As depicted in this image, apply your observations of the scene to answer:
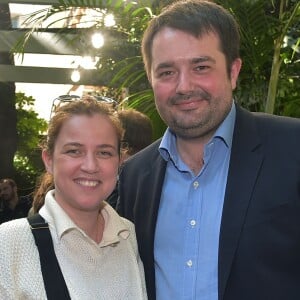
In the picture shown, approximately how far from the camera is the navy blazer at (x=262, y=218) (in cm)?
194

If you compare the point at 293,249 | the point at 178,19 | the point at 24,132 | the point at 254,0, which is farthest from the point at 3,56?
the point at 293,249

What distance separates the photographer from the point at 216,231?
2.02 m

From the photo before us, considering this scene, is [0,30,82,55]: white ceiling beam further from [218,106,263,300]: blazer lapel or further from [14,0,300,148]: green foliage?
[218,106,263,300]: blazer lapel

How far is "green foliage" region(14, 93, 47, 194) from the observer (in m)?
8.40

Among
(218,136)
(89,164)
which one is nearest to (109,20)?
(218,136)

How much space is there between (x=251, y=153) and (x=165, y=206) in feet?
1.28

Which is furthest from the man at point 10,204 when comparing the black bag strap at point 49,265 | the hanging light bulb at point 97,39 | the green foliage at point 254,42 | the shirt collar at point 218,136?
the black bag strap at point 49,265

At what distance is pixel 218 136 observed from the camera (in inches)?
83.6

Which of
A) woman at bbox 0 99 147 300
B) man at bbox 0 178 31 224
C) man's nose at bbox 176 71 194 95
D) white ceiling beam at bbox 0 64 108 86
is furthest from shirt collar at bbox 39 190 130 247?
white ceiling beam at bbox 0 64 108 86

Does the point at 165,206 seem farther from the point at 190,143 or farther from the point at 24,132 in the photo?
the point at 24,132

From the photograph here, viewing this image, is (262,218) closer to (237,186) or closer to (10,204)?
(237,186)

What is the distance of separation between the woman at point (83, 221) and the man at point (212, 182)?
0.20 meters

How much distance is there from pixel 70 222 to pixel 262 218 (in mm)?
650

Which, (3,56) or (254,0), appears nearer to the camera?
(254,0)
